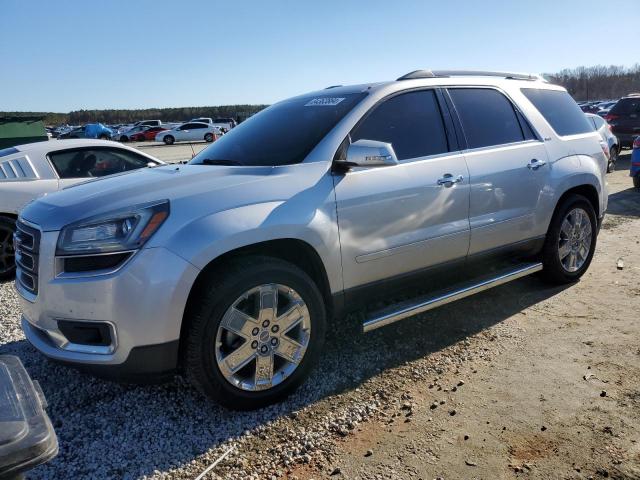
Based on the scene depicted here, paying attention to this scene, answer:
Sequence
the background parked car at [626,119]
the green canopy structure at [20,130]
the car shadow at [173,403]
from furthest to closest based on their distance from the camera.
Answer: the background parked car at [626,119], the green canopy structure at [20,130], the car shadow at [173,403]

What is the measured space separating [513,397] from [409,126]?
195 centimetres

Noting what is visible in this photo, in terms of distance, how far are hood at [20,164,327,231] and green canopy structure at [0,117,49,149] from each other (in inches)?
362

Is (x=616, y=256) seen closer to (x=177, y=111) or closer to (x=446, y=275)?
(x=446, y=275)

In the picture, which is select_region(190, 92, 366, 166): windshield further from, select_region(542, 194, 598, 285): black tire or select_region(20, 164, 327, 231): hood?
select_region(542, 194, 598, 285): black tire

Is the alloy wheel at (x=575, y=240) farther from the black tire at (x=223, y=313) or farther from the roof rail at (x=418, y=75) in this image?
the black tire at (x=223, y=313)

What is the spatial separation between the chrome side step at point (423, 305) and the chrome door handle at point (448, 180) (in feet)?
2.64

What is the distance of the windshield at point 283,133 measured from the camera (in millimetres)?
3404

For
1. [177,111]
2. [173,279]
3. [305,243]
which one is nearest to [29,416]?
[173,279]

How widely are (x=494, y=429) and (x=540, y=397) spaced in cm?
48

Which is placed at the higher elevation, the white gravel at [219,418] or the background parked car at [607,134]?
the background parked car at [607,134]

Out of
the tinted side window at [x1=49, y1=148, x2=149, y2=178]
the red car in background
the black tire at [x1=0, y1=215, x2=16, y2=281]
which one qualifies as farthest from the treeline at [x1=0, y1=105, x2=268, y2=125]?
the black tire at [x1=0, y1=215, x2=16, y2=281]

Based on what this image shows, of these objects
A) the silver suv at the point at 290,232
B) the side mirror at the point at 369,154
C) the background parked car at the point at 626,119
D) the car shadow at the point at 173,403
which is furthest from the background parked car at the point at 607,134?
the side mirror at the point at 369,154

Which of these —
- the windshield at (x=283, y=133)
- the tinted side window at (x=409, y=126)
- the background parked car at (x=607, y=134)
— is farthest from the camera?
the background parked car at (x=607, y=134)

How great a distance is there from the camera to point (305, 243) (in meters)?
3.04
